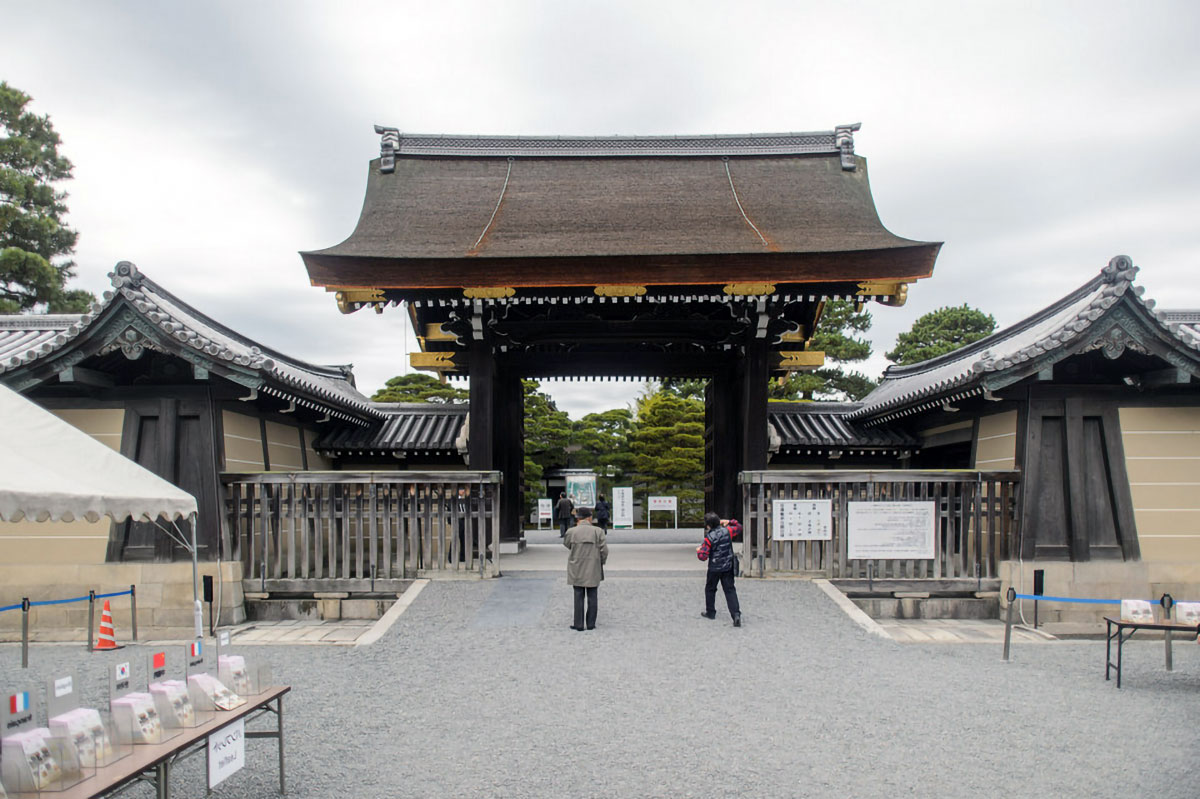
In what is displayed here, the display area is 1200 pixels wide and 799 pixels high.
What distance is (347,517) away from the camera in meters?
10.1

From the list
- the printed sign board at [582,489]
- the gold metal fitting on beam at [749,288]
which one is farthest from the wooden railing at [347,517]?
the printed sign board at [582,489]

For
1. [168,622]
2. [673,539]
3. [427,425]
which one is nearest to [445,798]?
[168,622]

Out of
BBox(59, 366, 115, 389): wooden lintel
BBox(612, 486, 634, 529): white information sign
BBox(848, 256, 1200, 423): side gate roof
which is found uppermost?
BBox(848, 256, 1200, 423): side gate roof

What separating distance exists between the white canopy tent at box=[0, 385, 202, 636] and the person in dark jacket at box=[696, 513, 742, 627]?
515 cm

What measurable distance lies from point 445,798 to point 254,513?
693 centimetres

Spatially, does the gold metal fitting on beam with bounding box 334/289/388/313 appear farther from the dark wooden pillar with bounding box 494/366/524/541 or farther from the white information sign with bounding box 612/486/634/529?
the white information sign with bounding box 612/486/634/529

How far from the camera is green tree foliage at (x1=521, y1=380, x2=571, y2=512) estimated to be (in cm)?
3122

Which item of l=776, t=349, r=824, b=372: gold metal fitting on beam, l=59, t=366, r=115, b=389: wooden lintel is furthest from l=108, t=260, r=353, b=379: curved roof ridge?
l=776, t=349, r=824, b=372: gold metal fitting on beam

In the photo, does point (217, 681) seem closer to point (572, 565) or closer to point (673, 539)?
point (572, 565)

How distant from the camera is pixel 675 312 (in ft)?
39.2

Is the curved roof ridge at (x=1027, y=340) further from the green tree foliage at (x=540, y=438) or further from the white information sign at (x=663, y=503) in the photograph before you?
the green tree foliage at (x=540, y=438)

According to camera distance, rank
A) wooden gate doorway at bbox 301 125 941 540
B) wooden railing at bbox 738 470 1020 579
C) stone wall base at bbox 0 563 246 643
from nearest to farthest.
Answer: stone wall base at bbox 0 563 246 643 → wooden railing at bbox 738 470 1020 579 → wooden gate doorway at bbox 301 125 941 540

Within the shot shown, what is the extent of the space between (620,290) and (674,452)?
19760 mm

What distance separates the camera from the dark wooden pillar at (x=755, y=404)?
36.6 ft
